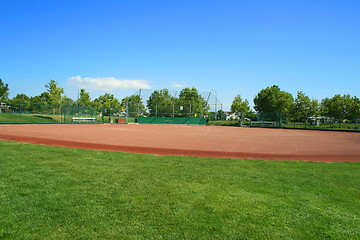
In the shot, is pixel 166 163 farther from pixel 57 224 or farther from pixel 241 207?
pixel 57 224

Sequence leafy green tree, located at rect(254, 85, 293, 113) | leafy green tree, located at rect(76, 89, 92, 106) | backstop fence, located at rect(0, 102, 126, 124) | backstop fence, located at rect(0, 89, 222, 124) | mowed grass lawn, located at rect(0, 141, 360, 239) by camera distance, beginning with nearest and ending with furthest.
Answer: mowed grass lawn, located at rect(0, 141, 360, 239) < backstop fence, located at rect(0, 102, 126, 124) < backstop fence, located at rect(0, 89, 222, 124) < leafy green tree, located at rect(76, 89, 92, 106) < leafy green tree, located at rect(254, 85, 293, 113)

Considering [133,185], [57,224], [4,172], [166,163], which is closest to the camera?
[57,224]

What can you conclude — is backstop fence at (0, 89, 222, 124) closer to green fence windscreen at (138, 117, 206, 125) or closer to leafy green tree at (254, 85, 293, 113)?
green fence windscreen at (138, 117, 206, 125)

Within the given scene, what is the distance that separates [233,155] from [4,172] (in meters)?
6.97

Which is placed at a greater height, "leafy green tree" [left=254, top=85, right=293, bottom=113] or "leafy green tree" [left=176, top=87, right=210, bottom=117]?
"leafy green tree" [left=254, top=85, right=293, bottom=113]

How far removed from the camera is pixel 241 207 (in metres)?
3.60

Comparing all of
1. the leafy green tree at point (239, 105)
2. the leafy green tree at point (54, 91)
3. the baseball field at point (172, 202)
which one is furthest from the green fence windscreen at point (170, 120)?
the baseball field at point (172, 202)

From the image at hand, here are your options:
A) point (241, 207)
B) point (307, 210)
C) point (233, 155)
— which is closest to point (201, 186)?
point (241, 207)

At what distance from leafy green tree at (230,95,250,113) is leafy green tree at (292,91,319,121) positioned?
25792 mm

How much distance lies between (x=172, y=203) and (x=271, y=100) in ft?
234

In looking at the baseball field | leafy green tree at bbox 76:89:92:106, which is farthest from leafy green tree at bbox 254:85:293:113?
the baseball field

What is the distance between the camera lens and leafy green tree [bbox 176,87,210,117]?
144 feet

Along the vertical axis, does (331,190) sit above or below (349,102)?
below

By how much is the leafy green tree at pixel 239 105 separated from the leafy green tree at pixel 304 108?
1015 inches
